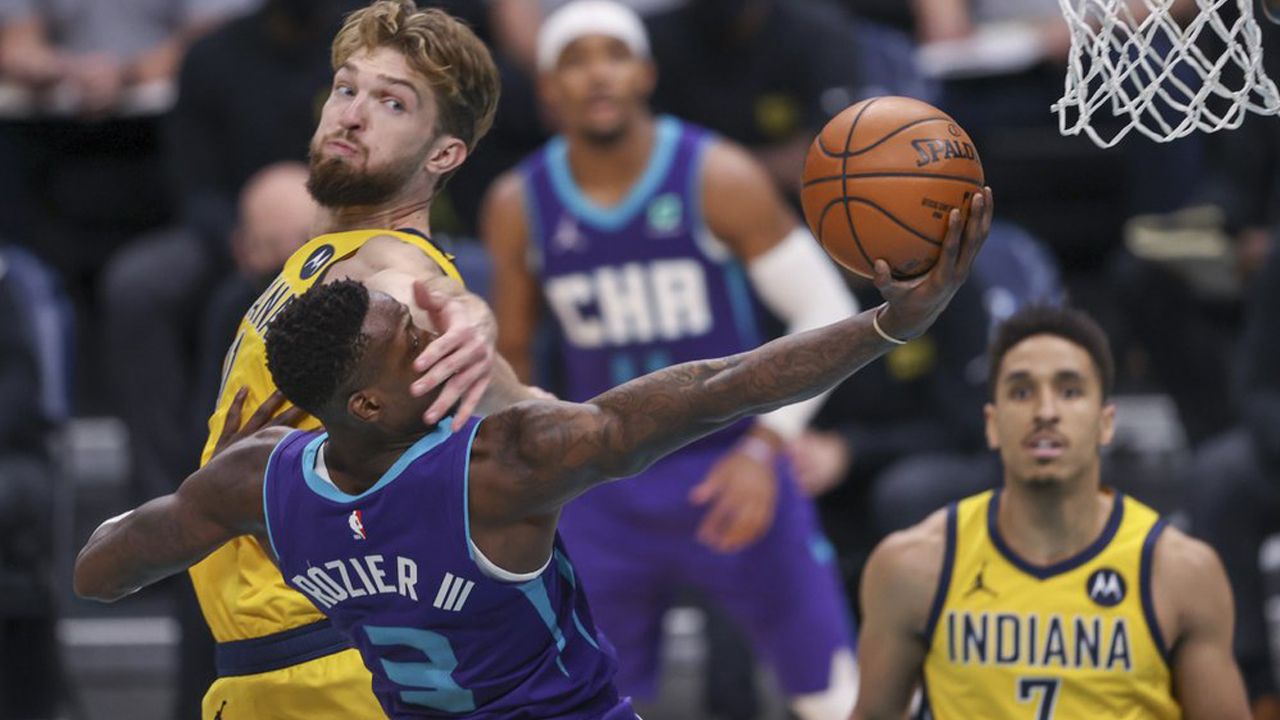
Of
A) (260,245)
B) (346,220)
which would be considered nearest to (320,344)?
(346,220)

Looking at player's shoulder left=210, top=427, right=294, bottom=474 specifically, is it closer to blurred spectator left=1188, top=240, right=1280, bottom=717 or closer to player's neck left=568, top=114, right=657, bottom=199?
player's neck left=568, top=114, right=657, bottom=199

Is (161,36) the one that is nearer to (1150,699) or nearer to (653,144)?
(653,144)

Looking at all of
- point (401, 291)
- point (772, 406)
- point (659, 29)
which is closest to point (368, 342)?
point (401, 291)

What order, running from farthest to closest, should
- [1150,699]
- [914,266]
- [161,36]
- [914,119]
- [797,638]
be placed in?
[161,36], [797,638], [1150,699], [914,119], [914,266]

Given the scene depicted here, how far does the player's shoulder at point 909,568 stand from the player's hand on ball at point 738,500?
1489 millimetres

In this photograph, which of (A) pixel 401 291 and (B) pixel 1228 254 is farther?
(B) pixel 1228 254

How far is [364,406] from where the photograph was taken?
3668 millimetres

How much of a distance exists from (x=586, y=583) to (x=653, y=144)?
135 cm

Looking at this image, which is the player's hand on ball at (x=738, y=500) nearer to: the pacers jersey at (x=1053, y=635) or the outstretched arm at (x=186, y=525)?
the pacers jersey at (x=1053, y=635)

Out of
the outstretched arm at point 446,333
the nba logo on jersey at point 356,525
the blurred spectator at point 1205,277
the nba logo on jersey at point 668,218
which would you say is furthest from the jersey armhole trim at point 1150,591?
the blurred spectator at point 1205,277

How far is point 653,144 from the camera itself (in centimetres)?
687

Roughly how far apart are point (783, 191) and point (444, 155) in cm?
370

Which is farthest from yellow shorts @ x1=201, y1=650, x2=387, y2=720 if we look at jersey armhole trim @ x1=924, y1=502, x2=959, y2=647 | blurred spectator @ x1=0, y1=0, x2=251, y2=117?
blurred spectator @ x1=0, y1=0, x2=251, y2=117

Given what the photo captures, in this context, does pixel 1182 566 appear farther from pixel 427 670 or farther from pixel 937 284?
pixel 427 670
